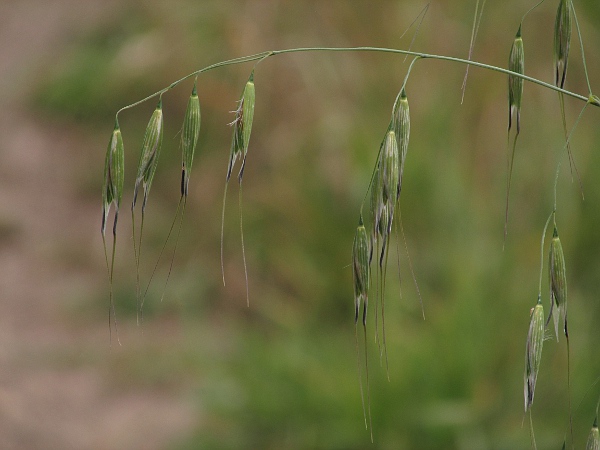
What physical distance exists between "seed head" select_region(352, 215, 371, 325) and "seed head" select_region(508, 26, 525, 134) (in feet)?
0.51

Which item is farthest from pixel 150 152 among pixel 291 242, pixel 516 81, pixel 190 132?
pixel 291 242

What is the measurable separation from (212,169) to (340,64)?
64cm

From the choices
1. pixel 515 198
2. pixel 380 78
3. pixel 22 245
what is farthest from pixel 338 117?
pixel 22 245

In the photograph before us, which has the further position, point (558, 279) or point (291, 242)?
point (291, 242)

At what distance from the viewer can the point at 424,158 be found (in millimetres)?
2855

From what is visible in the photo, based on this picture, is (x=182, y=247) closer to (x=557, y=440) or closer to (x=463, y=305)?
(x=463, y=305)

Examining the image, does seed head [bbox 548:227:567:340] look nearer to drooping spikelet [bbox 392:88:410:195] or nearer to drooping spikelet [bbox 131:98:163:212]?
drooping spikelet [bbox 392:88:410:195]

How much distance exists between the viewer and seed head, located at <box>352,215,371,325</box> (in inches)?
29.4

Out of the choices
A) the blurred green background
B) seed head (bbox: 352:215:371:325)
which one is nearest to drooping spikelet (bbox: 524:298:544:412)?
seed head (bbox: 352:215:371:325)

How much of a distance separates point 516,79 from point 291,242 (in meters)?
2.17

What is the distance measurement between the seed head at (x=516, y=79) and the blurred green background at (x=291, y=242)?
1.23 meters

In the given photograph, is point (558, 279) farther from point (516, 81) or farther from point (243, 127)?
point (243, 127)

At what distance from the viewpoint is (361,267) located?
2.50ft

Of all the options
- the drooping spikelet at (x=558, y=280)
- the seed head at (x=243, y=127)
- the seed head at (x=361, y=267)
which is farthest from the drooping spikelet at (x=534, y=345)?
the seed head at (x=243, y=127)
